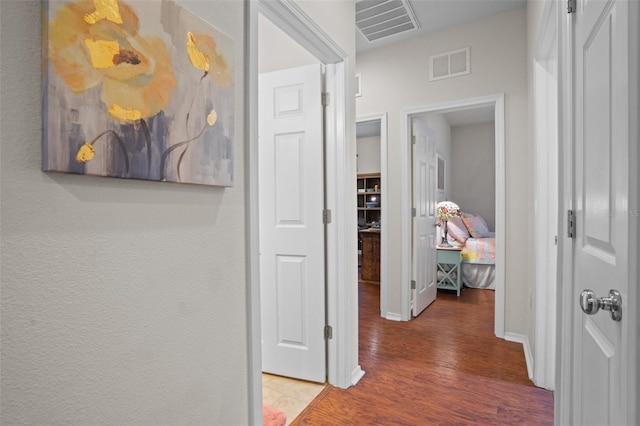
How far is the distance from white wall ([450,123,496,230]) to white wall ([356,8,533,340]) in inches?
149

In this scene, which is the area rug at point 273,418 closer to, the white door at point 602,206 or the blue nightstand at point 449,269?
the white door at point 602,206

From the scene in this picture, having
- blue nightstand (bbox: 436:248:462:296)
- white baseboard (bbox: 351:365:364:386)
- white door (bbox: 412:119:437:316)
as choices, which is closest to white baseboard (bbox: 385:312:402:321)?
white door (bbox: 412:119:437:316)

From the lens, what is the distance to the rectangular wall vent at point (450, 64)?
312 cm

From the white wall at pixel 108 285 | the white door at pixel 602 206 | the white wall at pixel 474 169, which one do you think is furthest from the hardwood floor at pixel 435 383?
the white wall at pixel 474 169

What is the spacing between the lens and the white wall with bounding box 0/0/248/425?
69 cm

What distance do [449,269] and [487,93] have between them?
2.37m

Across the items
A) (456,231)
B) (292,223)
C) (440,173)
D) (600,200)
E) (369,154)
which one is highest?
(369,154)

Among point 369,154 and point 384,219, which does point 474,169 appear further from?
point 384,219

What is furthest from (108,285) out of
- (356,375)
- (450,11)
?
(450,11)

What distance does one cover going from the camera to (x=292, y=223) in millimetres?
2252

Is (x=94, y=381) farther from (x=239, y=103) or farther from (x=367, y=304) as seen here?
(x=367, y=304)

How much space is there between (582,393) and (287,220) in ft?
5.43

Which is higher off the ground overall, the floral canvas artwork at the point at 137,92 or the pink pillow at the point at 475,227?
the floral canvas artwork at the point at 137,92

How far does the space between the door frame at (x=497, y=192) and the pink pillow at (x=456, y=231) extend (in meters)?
1.86
